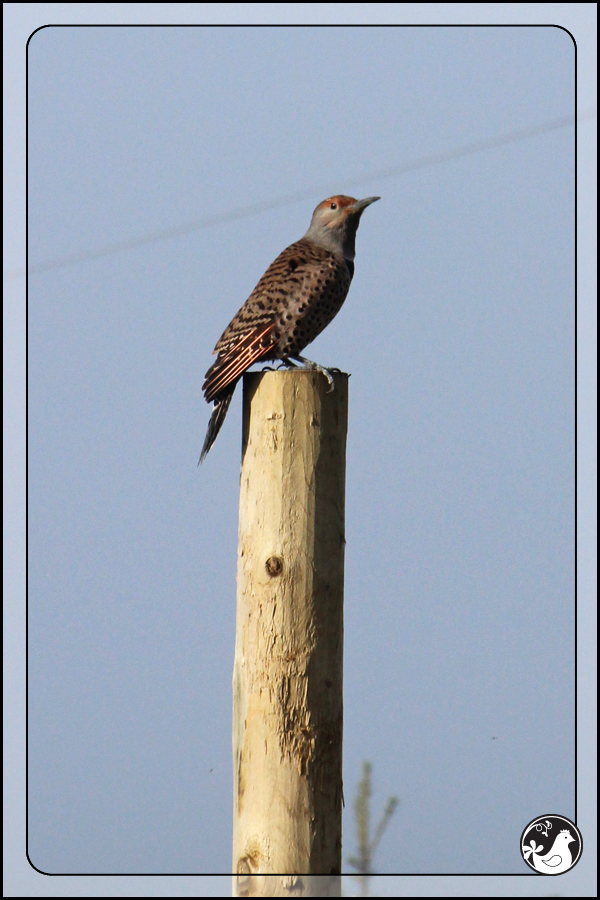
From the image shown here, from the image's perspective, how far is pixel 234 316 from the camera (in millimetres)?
4672

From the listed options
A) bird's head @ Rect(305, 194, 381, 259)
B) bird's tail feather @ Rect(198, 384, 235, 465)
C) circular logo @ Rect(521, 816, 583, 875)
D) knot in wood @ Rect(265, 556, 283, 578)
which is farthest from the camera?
bird's head @ Rect(305, 194, 381, 259)

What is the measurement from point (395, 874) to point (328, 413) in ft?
5.75

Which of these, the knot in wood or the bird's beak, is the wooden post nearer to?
the knot in wood

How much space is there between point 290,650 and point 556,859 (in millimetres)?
1544

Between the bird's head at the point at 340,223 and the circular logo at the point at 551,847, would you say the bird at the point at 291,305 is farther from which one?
the circular logo at the point at 551,847

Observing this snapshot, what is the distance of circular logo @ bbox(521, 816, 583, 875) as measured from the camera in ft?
12.8

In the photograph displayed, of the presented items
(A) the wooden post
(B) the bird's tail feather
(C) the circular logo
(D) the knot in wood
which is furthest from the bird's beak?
(C) the circular logo

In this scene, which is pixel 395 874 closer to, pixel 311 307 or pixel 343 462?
pixel 343 462

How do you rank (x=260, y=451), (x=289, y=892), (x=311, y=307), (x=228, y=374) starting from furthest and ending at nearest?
(x=311, y=307) → (x=228, y=374) → (x=260, y=451) → (x=289, y=892)

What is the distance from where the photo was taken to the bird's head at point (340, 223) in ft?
16.7

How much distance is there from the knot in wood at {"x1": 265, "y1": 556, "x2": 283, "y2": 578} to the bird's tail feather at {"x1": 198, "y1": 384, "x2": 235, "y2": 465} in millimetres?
1057

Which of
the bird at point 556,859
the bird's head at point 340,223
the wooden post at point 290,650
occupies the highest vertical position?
the bird's head at point 340,223

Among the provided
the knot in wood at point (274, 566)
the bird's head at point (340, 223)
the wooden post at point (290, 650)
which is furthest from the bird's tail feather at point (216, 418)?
the bird's head at point (340, 223)

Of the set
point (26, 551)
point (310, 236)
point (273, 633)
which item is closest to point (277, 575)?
point (273, 633)
